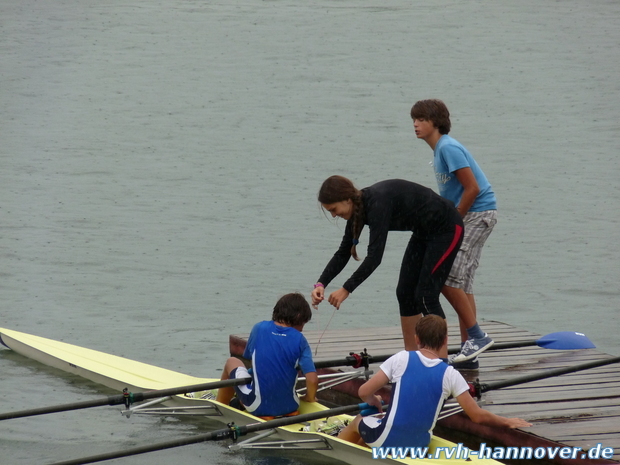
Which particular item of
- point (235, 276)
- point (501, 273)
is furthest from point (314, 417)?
point (501, 273)

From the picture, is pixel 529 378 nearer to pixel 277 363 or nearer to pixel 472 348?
pixel 472 348

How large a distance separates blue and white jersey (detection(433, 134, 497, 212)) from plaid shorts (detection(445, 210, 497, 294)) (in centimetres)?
5

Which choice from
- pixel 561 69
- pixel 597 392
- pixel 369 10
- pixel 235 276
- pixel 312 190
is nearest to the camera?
pixel 597 392

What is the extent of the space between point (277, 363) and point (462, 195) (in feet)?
5.03

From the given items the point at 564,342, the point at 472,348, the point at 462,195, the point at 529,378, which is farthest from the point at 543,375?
the point at 462,195

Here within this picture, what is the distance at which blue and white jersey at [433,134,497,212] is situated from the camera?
548 centimetres

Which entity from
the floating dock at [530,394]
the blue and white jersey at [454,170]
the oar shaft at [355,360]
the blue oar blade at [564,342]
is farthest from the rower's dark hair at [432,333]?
the blue oar blade at [564,342]

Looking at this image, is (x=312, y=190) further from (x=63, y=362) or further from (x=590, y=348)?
(x=590, y=348)

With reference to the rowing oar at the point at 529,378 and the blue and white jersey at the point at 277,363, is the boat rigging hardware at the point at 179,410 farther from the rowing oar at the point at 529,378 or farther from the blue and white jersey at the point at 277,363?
the rowing oar at the point at 529,378

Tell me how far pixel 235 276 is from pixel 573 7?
1518cm

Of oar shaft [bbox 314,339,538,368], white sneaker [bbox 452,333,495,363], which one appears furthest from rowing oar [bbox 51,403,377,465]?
white sneaker [bbox 452,333,495,363]

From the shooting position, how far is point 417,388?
14.7ft

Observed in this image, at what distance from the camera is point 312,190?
14188 mm

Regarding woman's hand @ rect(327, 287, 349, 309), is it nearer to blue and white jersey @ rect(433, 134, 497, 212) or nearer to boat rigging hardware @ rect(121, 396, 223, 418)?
blue and white jersey @ rect(433, 134, 497, 212)
